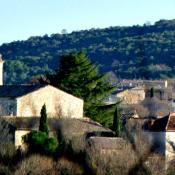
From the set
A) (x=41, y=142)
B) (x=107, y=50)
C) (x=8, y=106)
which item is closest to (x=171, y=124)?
(x=8, y=106)

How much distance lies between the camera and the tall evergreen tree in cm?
5941

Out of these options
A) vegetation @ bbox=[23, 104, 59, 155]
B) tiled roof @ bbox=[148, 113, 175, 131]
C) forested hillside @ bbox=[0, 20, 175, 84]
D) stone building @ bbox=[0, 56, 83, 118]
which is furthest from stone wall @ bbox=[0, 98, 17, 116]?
forested hillside @ bbox=[0, 20, 175, 84]

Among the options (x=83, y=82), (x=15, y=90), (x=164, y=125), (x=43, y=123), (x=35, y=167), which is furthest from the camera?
(x=83, y=82)

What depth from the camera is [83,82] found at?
199 feet

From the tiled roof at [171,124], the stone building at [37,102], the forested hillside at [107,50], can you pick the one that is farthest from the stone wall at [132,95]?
the stone building at [37,102]

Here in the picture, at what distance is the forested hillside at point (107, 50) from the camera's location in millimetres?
130750

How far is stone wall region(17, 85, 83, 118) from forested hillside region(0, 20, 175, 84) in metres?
52.2

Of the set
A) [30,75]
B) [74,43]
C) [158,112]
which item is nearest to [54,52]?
[74,43]

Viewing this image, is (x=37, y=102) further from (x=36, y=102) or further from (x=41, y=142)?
(x=41, y=142)

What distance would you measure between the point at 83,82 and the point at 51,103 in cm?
479

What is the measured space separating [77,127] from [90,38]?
114994 mm

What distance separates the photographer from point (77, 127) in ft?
175

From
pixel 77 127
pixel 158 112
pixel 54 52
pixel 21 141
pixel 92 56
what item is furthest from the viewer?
pixel 54 52

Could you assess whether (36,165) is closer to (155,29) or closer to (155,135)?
(155,135)
